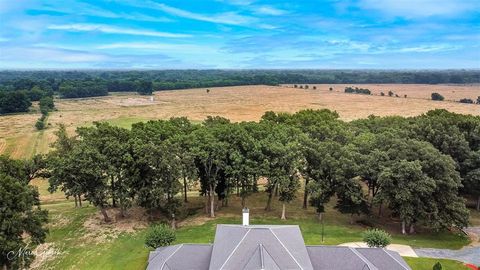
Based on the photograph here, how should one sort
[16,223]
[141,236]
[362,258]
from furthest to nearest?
[141,236] → [16,223] → [362,258]

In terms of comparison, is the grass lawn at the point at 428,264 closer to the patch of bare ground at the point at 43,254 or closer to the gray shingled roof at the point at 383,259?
the gray shingled roof at the point at 383,259

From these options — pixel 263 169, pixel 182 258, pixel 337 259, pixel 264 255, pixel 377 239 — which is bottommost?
pixel 377 239

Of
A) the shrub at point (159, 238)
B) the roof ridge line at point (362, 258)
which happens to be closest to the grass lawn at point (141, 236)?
the shrub at point (159, 238)

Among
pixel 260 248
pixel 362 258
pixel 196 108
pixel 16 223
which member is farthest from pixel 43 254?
pixel 196 108

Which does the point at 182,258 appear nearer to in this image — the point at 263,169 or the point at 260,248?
the point at 260,248

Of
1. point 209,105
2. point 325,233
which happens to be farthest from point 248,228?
point 209,105

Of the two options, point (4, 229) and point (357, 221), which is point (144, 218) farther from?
point (357, 221)

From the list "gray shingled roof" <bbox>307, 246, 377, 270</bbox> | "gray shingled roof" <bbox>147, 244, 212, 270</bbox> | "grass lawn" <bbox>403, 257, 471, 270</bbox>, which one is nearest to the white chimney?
"gray shingled roof" <bbox>147, 244, 212, 270</bbox>
